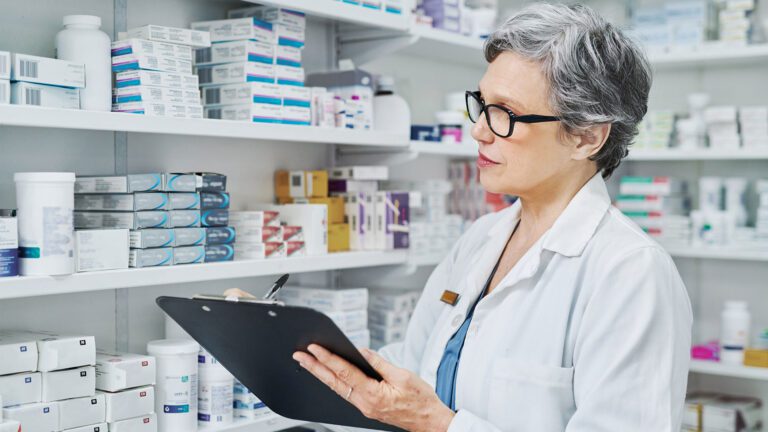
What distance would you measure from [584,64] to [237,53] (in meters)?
1.08

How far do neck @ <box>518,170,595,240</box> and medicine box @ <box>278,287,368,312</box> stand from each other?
3.32 feet

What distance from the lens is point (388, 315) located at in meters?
2.97

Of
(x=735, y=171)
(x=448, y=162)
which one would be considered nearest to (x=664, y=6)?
(x=735, y=171)

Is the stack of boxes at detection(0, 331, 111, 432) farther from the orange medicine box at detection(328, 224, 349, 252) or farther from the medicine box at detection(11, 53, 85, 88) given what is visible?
the orange medicine box at detection(328, 224, 349, 252)

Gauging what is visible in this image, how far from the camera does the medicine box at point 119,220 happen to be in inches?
83.9

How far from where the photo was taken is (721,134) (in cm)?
368

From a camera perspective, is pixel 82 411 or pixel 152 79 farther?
pixel 152 79

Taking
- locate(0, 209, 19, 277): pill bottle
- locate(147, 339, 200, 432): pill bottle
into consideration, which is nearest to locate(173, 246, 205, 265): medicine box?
locate(147, 339, 200, 432): pill bottle

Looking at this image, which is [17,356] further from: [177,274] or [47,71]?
[47,71]

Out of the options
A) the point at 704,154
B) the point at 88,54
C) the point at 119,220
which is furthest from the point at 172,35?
the point at 704,154

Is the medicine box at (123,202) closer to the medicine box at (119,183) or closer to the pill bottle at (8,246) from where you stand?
the medicine box at (119,183)

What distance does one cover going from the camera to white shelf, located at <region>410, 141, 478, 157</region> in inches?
117

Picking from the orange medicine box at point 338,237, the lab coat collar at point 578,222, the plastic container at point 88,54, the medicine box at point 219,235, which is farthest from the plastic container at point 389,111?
the lab coat collar at point 578,222

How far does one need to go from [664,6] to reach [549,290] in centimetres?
254
